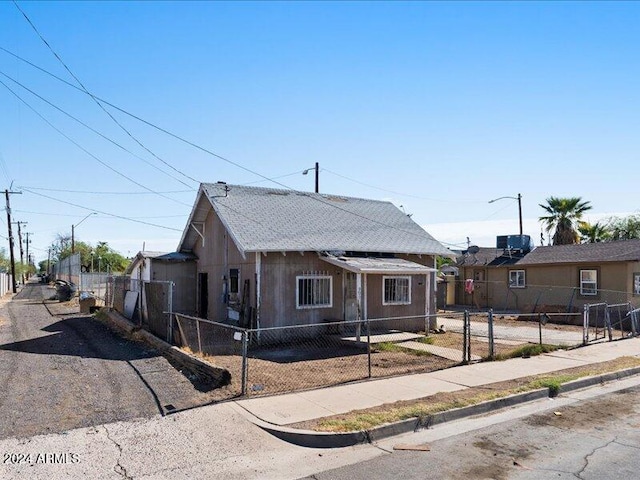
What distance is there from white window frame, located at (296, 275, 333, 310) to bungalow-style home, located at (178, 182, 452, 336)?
0.11ft

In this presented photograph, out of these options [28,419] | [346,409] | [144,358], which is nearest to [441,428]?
[346,409]

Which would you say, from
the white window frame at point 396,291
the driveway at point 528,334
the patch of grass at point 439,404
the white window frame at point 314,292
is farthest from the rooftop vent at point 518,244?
the patch of grass at point 439,404

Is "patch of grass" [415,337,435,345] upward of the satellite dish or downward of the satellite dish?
downward

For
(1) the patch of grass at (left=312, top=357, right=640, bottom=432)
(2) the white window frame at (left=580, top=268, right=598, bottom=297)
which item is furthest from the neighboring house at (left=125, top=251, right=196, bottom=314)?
(2) the white window frame at (left=580, top=268, right=598, bottom=297)

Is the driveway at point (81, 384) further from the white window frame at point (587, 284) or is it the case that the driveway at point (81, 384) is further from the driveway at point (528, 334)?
the white window frame at point (587, 284)

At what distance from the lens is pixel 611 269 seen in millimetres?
25672

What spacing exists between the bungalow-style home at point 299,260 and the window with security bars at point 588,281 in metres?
10.7

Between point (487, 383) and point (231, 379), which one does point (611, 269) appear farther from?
point (231, 379)

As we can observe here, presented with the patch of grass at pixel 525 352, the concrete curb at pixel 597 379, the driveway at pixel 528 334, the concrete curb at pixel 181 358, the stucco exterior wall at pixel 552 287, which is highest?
the stucco exterior wall at pixel 552 287

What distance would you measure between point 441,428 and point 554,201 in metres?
36.3

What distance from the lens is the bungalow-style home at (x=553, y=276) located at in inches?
994

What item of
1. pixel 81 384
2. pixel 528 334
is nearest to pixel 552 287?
pixel 528 334

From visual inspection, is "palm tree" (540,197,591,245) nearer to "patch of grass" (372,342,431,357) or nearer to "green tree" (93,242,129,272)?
"patch of grass" (372,342,431,357)

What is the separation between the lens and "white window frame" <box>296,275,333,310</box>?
667 inches
